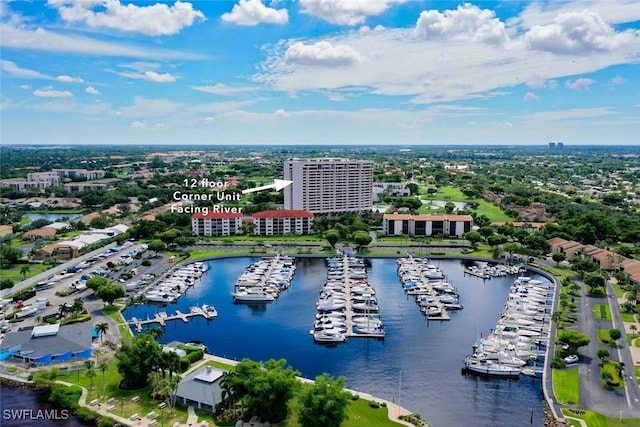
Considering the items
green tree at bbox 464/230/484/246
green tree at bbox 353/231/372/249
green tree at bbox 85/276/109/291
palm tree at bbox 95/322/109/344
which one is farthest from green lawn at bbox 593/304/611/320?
green tree at bbox 85/276/109/291

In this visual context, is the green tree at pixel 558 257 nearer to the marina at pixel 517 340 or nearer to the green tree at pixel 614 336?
the marina at pixel 517 340

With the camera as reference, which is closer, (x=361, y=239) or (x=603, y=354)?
(x=603, y=354)

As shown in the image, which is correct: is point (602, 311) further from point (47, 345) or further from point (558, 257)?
point (47, 345)

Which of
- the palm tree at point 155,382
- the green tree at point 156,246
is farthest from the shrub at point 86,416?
the green tree at point 156,246

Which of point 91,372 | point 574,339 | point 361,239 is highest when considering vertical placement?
point 361,239

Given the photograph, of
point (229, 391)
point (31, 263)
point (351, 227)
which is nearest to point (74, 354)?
point (229, 391)

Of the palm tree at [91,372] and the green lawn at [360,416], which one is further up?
the palm tree at [91,372]

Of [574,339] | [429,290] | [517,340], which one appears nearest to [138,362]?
[517,340]

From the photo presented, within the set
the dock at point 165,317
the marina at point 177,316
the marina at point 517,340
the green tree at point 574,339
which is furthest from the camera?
the marina at point 177,316
